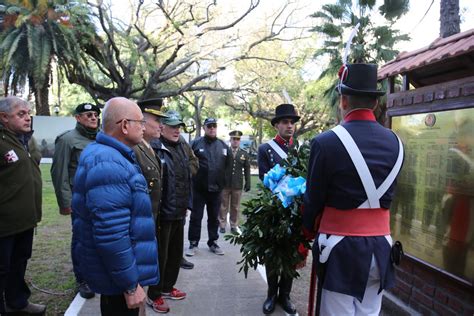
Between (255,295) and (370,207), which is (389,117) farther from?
(255,295)

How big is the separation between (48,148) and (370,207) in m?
18.2

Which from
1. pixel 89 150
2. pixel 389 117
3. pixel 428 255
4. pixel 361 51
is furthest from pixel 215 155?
pixel 361 51

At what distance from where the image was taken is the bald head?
7.82 ft

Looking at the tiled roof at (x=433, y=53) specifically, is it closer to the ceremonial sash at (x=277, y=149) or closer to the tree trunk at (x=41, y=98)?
the ceremonial sash at (x=277, y=149)

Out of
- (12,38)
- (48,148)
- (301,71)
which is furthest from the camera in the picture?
(301,71)

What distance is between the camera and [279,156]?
406 cm

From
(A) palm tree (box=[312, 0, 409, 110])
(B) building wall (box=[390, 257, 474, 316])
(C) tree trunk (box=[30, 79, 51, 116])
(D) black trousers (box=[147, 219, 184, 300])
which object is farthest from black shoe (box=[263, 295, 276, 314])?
(C) tree trunk (box=[30, 79, 51, 116])

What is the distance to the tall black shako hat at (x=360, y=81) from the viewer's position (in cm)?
237

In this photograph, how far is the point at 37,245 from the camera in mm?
6184

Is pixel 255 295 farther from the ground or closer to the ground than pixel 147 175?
closer to the ground

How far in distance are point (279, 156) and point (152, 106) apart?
4.56 feet

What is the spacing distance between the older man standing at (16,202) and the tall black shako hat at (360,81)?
2827 mm

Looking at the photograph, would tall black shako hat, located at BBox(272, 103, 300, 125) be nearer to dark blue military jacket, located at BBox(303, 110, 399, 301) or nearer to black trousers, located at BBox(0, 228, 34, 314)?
dark blue military jacket, located at BBox(303, 110, 399, 301)

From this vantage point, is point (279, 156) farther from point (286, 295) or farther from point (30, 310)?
point (30, 310)
